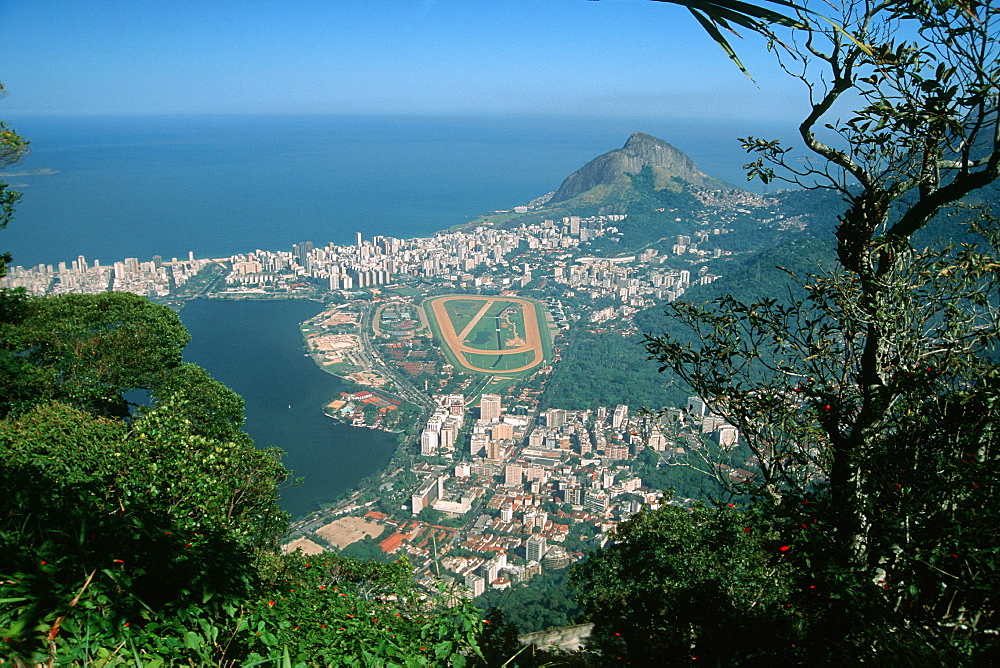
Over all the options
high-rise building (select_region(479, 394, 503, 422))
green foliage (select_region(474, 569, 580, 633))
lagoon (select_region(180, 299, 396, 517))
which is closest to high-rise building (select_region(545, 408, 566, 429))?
high-rise building (select_region(479, 394, 503, 422))

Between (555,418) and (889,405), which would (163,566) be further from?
(555,418)

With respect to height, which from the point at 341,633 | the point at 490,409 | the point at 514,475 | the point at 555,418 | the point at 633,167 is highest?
the point at 633,167

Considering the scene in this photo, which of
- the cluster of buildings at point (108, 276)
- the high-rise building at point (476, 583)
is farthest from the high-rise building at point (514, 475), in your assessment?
the cluster of buildings at point (108, 276)

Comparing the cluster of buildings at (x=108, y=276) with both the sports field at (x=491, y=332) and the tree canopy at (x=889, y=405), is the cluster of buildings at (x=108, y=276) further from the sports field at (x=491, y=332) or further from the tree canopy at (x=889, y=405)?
the tree canopy at (x=889, y=405)

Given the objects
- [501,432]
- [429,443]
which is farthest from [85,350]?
[501,432]

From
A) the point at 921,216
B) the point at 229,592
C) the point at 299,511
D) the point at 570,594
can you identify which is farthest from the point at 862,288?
the point at 299,511

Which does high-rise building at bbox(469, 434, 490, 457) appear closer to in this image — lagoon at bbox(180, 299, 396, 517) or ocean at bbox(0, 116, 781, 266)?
lagoon at bbox(180, 299, 396, 517)
